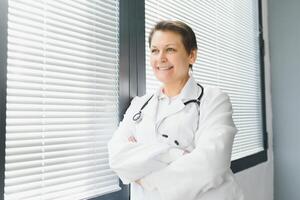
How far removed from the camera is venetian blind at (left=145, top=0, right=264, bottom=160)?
2043 mm

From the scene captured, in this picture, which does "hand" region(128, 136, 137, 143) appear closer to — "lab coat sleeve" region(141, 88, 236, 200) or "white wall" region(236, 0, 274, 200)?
"lab coat sleeve" region(141, 88, 236, 200)

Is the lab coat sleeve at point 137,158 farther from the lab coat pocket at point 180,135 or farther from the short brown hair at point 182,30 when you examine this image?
the short brown hair at point 182,30

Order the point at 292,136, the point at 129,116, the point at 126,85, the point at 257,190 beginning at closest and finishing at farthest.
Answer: the point at 129,116 → the point at 126,85 → the point at 257,190 → the point at 292,136

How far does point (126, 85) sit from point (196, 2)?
3.32ft

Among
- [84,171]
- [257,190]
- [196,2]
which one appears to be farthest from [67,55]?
[257,190]

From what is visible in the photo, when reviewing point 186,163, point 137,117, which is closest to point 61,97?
point 137,117

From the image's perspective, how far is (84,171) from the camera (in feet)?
4.55

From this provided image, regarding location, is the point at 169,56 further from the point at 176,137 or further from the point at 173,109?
the point at 176,137

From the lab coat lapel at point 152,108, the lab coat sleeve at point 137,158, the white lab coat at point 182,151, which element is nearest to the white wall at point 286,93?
the white lab coat at point 182,151

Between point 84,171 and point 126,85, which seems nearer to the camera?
point 84,171

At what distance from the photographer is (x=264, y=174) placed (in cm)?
301

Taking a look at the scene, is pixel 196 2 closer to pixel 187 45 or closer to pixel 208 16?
pixel 208 16

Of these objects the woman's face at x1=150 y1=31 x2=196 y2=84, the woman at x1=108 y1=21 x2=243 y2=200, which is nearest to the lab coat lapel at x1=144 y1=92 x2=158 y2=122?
the woman at x1=108 y1=21 x2=243 y2=200

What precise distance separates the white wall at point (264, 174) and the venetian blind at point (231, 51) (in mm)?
121
